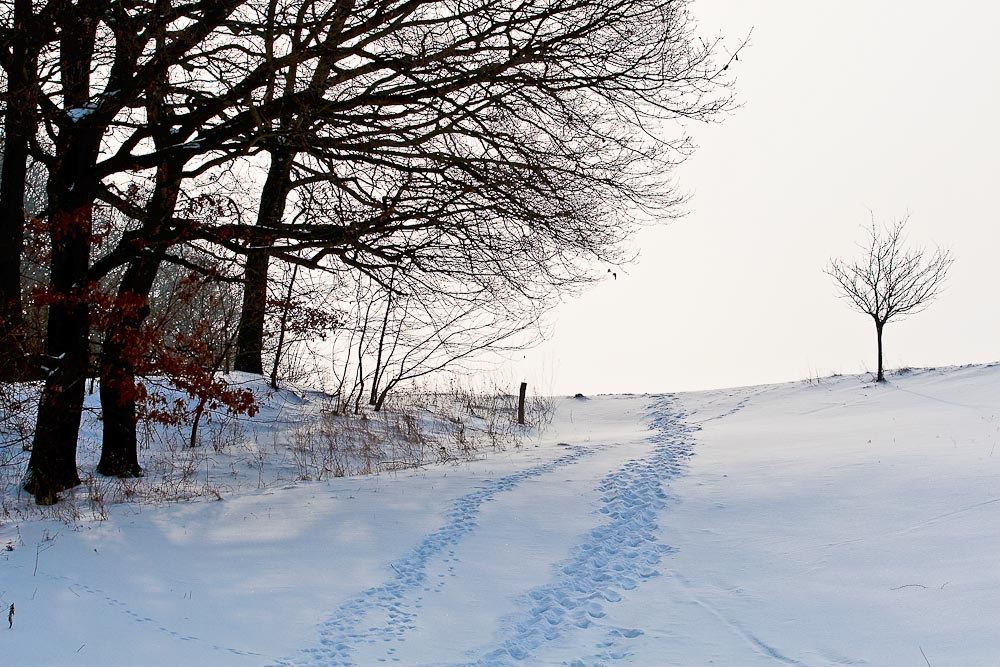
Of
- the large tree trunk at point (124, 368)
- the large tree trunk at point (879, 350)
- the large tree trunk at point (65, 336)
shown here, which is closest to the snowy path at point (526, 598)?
the large tree trunk at point (124, 368)

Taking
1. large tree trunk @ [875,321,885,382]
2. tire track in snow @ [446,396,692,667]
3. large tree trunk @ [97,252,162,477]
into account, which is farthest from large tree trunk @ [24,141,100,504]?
large tree trunk @ [875,321,885,382]

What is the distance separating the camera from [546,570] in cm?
581

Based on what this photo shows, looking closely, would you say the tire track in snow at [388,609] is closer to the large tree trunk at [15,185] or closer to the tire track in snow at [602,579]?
the tire track in snow at [602,579]

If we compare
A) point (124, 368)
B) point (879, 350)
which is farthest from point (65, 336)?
point (879, 350)

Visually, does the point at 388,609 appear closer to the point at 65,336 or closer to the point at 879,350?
the point at 65,336

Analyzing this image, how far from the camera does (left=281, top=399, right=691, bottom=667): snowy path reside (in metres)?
4.47

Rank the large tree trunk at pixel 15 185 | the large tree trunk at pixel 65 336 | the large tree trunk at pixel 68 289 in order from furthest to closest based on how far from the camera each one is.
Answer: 1. the large tree trunk at pixel 65 336
2. the large tree trunk at pixel 68 289
3. the large tree trunk at pixel 15 185

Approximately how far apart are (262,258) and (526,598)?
6392 millimetres

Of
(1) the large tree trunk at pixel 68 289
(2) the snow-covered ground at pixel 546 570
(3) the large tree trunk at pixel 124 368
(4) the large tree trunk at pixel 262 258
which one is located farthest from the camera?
(4) the large tree trunk at pixel 262 258

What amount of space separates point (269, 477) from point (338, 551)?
4.45 m

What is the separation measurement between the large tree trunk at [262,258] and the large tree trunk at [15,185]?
2.41 m

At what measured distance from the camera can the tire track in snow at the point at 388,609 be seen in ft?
14.6

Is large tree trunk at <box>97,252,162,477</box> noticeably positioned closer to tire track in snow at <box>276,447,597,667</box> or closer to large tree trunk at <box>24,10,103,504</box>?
large tree trunk at <box>24,10,103,504</box>

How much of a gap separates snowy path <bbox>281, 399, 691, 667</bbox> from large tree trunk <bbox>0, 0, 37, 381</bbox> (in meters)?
4.75
